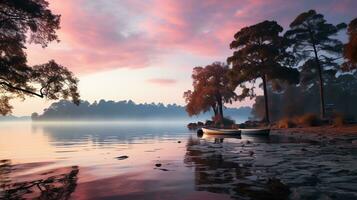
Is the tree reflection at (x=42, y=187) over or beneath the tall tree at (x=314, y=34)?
beneath

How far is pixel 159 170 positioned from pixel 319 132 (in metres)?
25.3

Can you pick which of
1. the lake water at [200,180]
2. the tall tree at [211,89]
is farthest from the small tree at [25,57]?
the tall tree at [211,89]

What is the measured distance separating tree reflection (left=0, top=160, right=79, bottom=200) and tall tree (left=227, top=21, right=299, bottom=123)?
136ft

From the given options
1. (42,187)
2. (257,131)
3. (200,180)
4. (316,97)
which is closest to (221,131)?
(257,131)

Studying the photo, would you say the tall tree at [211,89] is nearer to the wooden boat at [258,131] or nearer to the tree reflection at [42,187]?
the wooden boat at [258,131]

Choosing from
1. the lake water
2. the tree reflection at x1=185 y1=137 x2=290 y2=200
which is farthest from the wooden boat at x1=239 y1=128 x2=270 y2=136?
the tree reflection at x1=185 y1=137 x2=290 y2=200

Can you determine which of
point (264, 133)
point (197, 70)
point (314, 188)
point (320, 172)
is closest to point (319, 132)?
point (264, 133)

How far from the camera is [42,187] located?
14.4m

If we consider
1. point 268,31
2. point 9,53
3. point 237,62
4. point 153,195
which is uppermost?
point 268,31

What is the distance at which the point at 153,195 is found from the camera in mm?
12578

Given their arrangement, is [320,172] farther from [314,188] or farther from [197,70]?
[197,70]

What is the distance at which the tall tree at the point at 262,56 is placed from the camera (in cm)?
5412

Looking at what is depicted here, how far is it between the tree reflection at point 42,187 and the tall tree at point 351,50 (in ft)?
84.8

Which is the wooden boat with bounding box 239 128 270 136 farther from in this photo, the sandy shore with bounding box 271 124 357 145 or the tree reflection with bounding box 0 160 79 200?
the tree reflection with bounding box 0 160 79 200
